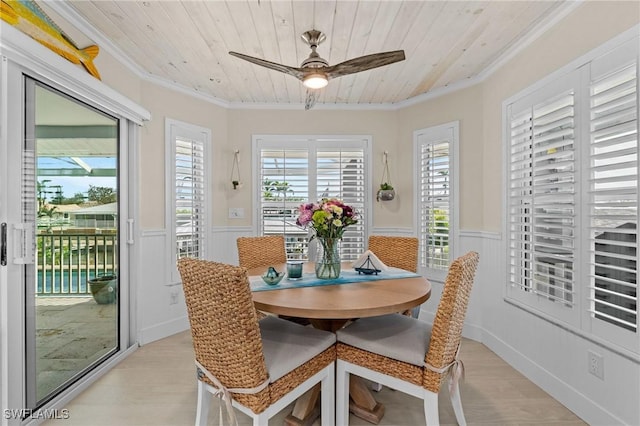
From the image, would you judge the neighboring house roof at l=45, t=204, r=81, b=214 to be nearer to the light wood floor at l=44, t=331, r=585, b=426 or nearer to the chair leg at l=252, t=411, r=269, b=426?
the light wood floor at l=44, t=331, r=585, b=426

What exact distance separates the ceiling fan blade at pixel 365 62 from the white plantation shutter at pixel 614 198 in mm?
1185

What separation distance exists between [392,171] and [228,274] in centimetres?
302

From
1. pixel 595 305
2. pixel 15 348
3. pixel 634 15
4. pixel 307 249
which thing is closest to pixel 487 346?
pixel 595 305

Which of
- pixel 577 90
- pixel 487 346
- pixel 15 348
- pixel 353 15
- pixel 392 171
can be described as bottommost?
pixel 487 346

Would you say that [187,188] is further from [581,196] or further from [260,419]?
[581,196]

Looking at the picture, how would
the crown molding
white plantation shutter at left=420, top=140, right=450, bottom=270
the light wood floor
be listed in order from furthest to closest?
white plantation shutter at left=420, top=140, right=450, bottom=270 < the crown molding < the light wood floor

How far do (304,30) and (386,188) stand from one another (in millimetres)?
2005

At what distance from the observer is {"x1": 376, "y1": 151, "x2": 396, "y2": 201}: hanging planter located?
3.75 m

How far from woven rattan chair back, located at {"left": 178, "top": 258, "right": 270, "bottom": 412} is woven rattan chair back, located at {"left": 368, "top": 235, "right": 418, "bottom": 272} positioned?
5.56 feet

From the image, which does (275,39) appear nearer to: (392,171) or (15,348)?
(392,171)

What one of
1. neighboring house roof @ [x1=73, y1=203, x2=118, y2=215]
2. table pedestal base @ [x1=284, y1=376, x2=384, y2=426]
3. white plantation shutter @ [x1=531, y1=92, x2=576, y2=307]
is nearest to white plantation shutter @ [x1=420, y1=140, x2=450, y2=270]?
white plantation shutter @ [x1=531, y1=92, x2=576, y2=307]

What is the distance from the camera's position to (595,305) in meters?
1.89

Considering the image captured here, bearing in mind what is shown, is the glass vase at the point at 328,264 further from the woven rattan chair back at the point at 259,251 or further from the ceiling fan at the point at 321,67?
the ceiling fan at the point at 321,67

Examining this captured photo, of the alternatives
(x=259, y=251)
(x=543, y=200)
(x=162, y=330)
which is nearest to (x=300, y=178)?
(x=259, y=251)
